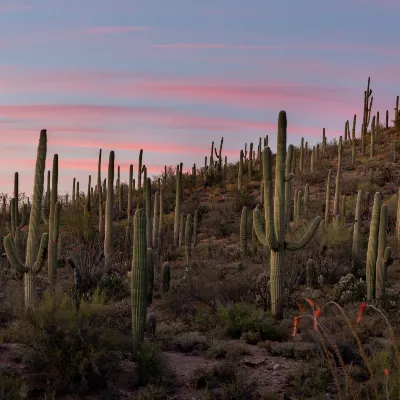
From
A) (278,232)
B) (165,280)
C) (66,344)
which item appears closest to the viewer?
(66,344)

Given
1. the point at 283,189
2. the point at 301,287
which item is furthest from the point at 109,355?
the point at 301,287

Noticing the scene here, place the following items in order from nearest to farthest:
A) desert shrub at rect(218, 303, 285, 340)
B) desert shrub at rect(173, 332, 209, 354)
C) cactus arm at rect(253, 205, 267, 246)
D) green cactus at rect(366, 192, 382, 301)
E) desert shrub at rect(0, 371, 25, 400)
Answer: desert shrub at rect(0, 371, 25, 400)
desert shrub at rect(173, 332, 209, 354)
desert shrub at rect(218, 303, 285, 340)
cactus arm at rect(253, 205, 267, 246)
green cactus at rect(366, 192, 382, 301)

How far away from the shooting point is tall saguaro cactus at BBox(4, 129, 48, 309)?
1539 cm

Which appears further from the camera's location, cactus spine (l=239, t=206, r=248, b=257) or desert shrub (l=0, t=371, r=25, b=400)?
cactus spine (l=239, t=206, r=248, b=257)

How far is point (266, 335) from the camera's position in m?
15.0

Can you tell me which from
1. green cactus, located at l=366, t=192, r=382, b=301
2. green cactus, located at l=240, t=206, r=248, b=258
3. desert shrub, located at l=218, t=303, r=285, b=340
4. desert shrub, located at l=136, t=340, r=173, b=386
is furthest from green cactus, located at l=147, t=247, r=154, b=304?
green cactus, located at l=240, t=206, r=248, b=258

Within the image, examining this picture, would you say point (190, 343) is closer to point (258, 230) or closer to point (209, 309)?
point (209, 309)

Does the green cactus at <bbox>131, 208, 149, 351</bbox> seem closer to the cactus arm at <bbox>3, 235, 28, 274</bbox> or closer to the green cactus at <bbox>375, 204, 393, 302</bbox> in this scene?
the cactus arm at <bbox>3, 235, 28, 274</bbox>

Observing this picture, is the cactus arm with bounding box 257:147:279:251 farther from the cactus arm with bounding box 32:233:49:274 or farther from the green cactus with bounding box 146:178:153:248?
the green cactus with bounding box 146:178:153:248

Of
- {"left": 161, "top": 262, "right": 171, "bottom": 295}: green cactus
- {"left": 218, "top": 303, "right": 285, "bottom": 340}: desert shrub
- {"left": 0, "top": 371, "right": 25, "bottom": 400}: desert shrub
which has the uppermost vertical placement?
{"left": 161, "top": 262, "right": 171, "bottom": 295}: green cactus

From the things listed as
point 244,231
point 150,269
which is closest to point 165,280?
point 150,269

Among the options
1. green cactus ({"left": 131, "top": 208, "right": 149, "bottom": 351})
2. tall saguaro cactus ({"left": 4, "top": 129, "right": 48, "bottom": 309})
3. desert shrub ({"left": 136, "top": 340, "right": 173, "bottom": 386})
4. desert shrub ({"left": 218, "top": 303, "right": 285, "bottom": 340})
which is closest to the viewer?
desert shrub ({"left": 136, "top": 340, "right": 173, "bottom": 386})

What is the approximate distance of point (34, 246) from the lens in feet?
51.8

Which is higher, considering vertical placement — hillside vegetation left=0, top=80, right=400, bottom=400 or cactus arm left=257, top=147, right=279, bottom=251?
cactus arm left=257, top=147, right=279, bottom=251
